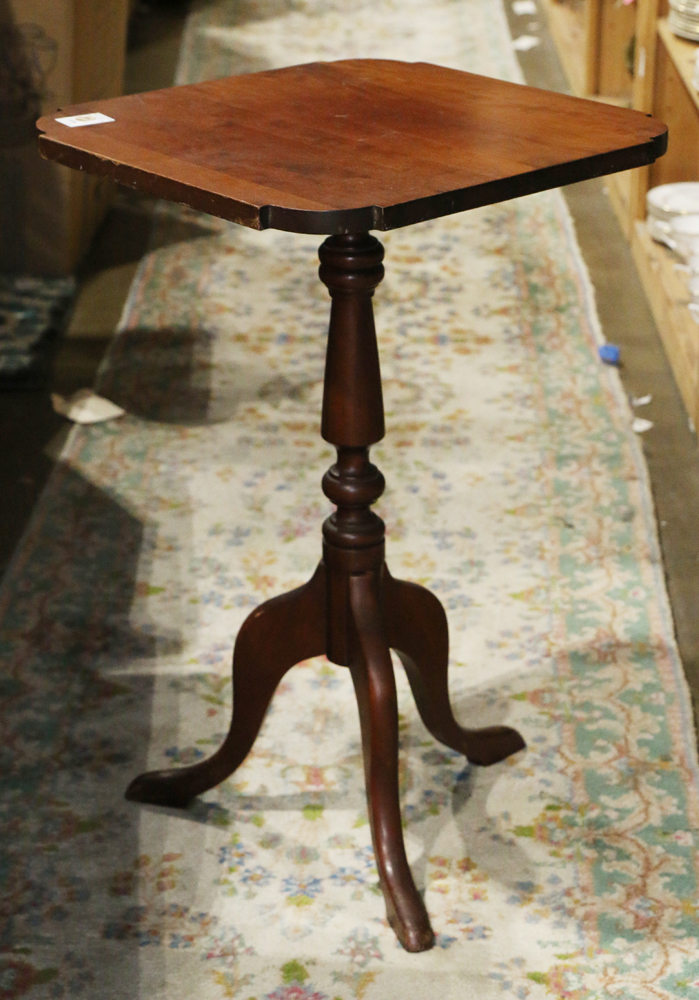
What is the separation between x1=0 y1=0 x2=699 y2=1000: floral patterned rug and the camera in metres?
1.38

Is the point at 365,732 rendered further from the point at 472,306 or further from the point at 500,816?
the point at 472,306

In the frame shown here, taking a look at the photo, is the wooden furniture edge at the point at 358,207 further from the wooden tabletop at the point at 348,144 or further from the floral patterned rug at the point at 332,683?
the floral patterned rug at the point at 332,683

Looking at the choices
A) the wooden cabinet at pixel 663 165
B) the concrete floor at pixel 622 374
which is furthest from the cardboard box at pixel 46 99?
the wooden cabinet at pixel 663 165

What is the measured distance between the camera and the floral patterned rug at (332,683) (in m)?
1.38

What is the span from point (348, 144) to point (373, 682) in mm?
567

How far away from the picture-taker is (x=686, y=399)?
97.9 inches

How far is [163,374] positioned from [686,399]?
3.60 feet

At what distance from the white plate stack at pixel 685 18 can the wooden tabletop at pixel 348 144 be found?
1.47 m

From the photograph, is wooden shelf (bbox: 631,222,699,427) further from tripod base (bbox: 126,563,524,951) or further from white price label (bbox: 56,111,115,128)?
white price label (bbox: 56,111,115,128)

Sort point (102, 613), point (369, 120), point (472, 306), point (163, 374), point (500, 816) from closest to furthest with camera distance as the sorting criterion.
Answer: point (369, 120) → point (500, 816) → point (102, 613) → point (163, 374) → point (472, 306)

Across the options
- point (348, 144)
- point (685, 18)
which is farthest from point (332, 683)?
point (685, 18)

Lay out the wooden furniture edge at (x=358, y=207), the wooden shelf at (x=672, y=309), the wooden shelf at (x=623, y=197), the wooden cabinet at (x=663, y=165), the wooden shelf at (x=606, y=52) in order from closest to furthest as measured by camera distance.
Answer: the wooden furniture edge at (x=358, y=207) < the wooden shelf at (x=672, y=309) < the wooden cabinet at (x=663, y=165) < the wooden shelf at (x=623, y=197) < the wooden shelf at (x=606, y=52)

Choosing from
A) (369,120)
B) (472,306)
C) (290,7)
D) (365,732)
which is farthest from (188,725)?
(290,7)

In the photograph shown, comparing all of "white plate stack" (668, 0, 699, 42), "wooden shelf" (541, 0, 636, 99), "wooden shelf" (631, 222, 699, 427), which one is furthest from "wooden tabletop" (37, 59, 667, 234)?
"wooden shelf" (541, 0, 636, 99)
